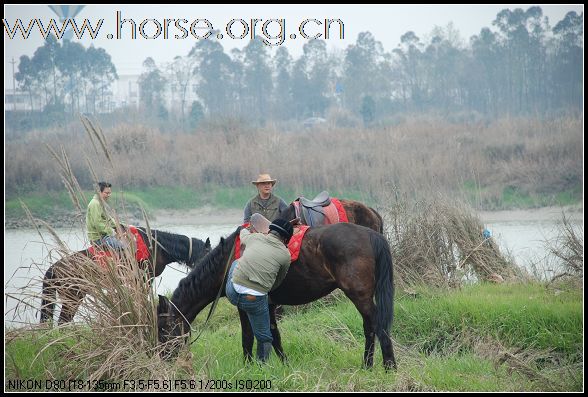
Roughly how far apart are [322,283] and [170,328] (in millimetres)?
1504

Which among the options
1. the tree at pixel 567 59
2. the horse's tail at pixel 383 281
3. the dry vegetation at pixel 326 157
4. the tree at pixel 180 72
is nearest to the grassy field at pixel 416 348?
the horse's tail at pixel 383 281

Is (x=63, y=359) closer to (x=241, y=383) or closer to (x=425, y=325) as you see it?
(x=241, y=383)

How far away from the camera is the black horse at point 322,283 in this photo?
7.44 metres

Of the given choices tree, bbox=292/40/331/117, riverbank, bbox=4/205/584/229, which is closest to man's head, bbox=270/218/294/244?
riverbank, bbox=4/205/584/229

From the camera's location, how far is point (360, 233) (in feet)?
25.0

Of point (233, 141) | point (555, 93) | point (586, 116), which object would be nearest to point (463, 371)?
point (586, 116)

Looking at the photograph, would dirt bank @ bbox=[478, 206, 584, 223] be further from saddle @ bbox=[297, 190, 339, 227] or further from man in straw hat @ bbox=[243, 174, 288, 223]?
man in straw hat @ bbox=[243, 174, 288, 223]

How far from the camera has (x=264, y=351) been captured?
7.49 meters

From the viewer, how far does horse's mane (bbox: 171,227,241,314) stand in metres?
7.80

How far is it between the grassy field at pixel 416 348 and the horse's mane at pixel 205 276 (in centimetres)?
58

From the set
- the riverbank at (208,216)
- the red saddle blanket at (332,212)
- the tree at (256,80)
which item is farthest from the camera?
the tree at (256,80)

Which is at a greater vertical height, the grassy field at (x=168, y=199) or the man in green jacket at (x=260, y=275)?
the man in green jacket at (x=260, y=275)

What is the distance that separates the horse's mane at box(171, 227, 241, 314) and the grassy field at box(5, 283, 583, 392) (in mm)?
584

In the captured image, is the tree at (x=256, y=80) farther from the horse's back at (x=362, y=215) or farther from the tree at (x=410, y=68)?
the horse's back at (x=362, y=215)
